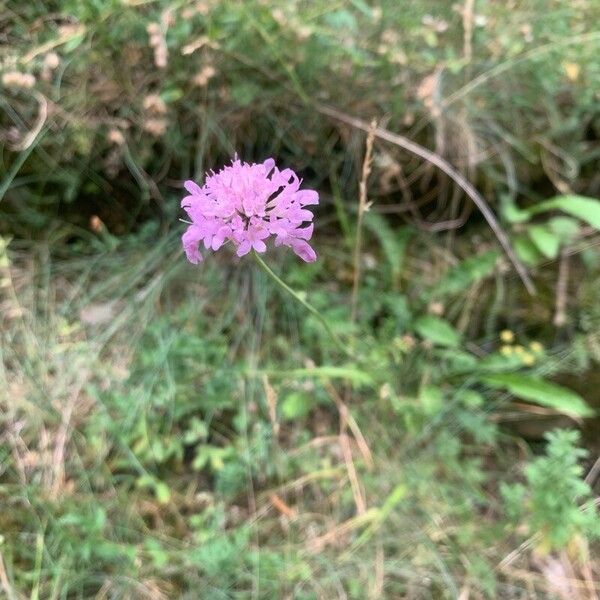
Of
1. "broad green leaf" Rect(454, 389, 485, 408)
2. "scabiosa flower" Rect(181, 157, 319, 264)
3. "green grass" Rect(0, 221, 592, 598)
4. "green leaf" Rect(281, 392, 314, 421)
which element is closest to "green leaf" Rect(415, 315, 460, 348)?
"green grass" Rect(0, 221, 592, 598)

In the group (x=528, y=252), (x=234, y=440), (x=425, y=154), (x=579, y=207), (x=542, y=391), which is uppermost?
(x=425, y=154)

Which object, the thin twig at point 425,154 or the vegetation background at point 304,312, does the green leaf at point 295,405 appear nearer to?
the vegetation background at point 304,312

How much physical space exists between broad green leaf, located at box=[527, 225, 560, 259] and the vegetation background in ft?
0.04

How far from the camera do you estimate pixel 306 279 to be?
169cm

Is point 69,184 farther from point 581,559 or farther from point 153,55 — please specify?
point 581,559

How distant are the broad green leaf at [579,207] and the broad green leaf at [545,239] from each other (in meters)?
0.06

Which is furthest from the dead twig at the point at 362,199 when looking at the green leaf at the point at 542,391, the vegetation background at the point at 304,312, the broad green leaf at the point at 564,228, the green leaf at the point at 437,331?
the broad green leaf at the point at 564,228

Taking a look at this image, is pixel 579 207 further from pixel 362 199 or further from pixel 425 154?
pixel 362 199

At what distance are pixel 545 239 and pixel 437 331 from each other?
0.39 meters

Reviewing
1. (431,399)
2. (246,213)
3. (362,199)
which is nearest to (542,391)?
(431,399)

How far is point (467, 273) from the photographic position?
1775 millimetres

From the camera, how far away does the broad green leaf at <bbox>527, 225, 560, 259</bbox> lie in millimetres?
1717

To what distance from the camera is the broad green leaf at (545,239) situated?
1.72m

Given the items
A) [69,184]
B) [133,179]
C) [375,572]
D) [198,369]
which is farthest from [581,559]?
[69,184]
